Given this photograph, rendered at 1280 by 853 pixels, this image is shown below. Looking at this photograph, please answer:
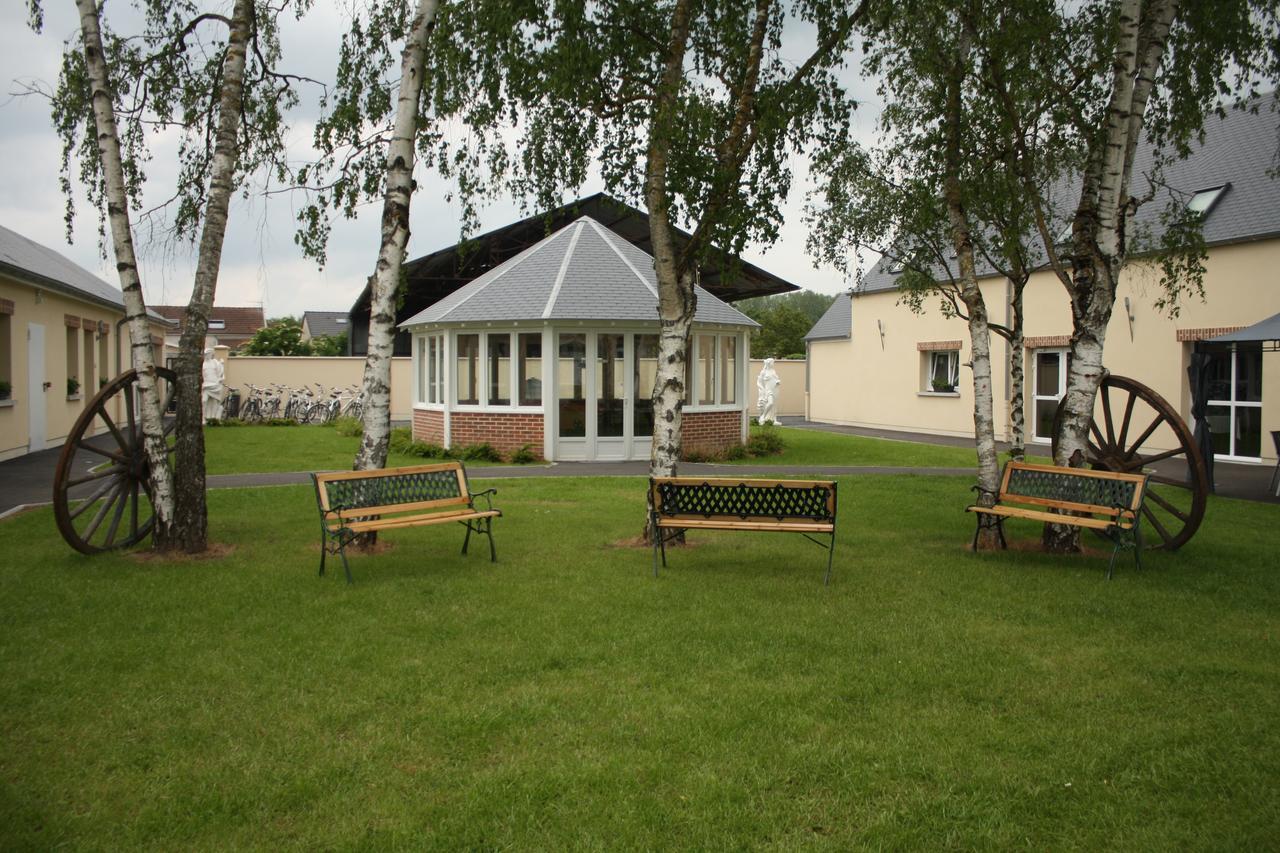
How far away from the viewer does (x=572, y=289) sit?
1917 centimetres

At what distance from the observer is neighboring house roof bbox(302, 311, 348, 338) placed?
2499 inches

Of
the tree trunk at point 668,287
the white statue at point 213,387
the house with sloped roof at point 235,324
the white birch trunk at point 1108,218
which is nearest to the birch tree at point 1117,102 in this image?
the white birch trunk at point 1108,218

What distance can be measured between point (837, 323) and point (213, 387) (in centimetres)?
1919

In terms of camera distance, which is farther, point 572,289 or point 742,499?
point 572,289

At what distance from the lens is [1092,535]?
34.6ft

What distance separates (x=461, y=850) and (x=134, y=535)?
23.2 ft

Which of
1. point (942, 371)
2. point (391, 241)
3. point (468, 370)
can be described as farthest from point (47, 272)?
point (942, 371)

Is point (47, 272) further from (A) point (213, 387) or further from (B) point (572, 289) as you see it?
(B) point (572, 289)

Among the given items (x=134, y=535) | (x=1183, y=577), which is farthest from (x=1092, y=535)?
(x=134, y=535)

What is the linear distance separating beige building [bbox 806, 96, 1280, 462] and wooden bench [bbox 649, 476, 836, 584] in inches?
260

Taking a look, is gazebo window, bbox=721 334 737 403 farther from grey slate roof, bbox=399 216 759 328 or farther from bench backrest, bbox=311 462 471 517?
bench backrest, bbox=311 462 471 517

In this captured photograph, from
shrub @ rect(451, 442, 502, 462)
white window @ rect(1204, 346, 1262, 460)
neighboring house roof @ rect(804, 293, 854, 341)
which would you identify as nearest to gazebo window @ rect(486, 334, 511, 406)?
shrub @ rect(451, 442, 502, 462)

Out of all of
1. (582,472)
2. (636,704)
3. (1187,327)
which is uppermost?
(1187,327)

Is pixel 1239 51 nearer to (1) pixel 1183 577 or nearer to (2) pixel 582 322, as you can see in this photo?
(1) pixel 1183 577
